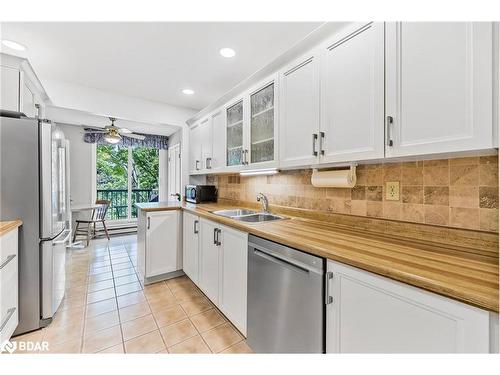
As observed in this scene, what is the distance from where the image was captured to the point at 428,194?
1.23 m

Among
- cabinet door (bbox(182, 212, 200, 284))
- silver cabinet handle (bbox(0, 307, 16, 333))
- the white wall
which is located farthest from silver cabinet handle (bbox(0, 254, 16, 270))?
the white wall

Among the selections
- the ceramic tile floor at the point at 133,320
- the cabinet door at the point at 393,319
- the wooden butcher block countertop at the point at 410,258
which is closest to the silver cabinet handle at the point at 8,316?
the ceramic tile floor at the point at 133,320

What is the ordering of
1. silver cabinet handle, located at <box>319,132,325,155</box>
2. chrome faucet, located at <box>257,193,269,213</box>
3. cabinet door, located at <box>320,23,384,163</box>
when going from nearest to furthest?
1. cabinet door, located at <box>320,23,384,163</box>
2. silver cabinet handle, located at <box>319,132,325,155</box>
3. chrome faucet, located at <box>257,193,269,213</box>

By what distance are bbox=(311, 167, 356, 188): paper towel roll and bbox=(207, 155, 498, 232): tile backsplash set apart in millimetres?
76

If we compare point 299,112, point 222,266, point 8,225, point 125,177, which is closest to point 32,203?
point 8,225

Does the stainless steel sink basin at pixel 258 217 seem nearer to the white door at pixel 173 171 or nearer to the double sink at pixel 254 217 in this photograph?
the double sink at pixel 254 217

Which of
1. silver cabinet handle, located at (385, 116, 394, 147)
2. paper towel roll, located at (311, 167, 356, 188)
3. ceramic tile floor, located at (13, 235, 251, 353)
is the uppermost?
silver cabinet handle, located at (385, 116, 394, 147)

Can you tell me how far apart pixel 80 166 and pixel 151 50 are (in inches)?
151

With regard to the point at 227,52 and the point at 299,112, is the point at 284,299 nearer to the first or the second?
the point at 299,112

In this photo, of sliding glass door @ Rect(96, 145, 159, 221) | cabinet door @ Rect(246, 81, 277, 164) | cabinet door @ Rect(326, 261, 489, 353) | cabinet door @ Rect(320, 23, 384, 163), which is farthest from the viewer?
sliding glass door @ Rect(96, 145, 159, 221)

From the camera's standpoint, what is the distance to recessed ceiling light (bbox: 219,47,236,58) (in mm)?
2027

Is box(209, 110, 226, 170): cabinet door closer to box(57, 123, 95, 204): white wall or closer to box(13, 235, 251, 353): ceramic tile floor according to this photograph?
box(13, 235, 251, 353): ceramic tile floor

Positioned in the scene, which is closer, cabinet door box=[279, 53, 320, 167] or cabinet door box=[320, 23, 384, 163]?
cabinet door box=[320, 23, 384, 163]

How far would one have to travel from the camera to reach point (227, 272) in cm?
184
